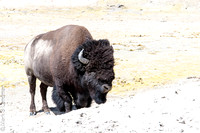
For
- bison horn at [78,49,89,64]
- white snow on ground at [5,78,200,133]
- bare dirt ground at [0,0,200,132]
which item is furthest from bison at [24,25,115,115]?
white snow on ground at [5,78,200,133]

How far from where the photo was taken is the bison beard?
8070 mm

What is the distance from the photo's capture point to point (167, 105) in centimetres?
587

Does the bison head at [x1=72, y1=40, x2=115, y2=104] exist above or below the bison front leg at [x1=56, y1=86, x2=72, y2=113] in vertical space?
above

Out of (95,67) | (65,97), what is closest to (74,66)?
(95,67)

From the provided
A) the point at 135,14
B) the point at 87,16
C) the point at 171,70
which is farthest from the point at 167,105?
the point at 135,14

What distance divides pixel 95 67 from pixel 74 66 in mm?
608

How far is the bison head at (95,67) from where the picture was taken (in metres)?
8.07

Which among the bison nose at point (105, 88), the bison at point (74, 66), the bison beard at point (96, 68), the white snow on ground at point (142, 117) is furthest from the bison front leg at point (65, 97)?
the white snow on ground at point (142, 117)

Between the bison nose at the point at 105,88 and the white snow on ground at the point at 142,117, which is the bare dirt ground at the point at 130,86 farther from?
the bison nose at the point at 105,88

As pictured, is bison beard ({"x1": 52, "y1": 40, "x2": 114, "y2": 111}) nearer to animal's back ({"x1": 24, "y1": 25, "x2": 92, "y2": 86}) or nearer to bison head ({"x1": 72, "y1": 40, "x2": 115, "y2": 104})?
bison head ({"x1": 72, "y1": 40, "x2": 115, "y2": 104})

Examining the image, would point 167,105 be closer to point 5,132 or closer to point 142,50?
point 5,132

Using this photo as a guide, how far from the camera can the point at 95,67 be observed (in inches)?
324

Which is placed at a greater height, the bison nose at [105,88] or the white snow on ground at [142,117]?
the white snow on ground at [142,117]

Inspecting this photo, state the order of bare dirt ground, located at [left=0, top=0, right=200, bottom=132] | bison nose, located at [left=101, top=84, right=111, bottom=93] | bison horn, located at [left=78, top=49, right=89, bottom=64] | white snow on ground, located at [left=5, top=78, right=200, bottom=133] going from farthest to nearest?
1. bison horn, located at [left=78, top=49, right=89, bottom=64]
2. bison nose, located at [left=101, top=84, right=111, bottom=93]
3. bare dirt ground, located at [left=0, top=0, right=200, bottom=132]
4. white snow on ground, located at [left=5, top=78, right=200, bottom=133]
